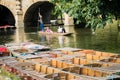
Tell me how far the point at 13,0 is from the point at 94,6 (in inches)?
1763

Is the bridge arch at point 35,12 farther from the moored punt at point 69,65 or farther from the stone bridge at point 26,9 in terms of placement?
the moored punt at point 69,65

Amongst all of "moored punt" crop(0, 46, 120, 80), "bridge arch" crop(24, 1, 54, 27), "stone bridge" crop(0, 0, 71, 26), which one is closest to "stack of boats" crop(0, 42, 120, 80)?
"moored punt" crop(0, 46, 120, 80)

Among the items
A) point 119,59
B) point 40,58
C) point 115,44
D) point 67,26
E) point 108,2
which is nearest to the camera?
point 108,2

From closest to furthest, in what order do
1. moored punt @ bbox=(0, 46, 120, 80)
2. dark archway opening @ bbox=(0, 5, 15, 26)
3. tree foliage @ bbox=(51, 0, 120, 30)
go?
tree foliage @ bbox=(51, 0, 120, 30)
moored punt @ bbox=(0, 46, 120, 80)
dark archway opening @ bbox=(0, 5, 15, 26)

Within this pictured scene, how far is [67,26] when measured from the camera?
54969 millimetres

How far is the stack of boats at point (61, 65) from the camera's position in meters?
15.7

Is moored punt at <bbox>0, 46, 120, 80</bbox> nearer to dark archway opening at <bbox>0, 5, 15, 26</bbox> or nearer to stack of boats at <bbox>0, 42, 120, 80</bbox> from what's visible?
stack of boats at <bbox>0, 42, 120, 80</bbox>

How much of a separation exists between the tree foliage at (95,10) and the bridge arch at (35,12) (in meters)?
41.0

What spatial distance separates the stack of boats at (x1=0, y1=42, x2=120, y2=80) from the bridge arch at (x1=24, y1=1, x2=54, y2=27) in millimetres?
31170

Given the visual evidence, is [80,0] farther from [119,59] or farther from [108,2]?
[119,59]

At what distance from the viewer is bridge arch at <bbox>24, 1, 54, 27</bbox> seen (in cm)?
5764

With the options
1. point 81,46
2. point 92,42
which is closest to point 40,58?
point 81,46

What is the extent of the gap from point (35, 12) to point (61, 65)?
4202 cm

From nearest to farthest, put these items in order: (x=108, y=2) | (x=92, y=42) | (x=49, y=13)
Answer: (x=108, y=2), (x=92, y=42), (x=49, y=13)
